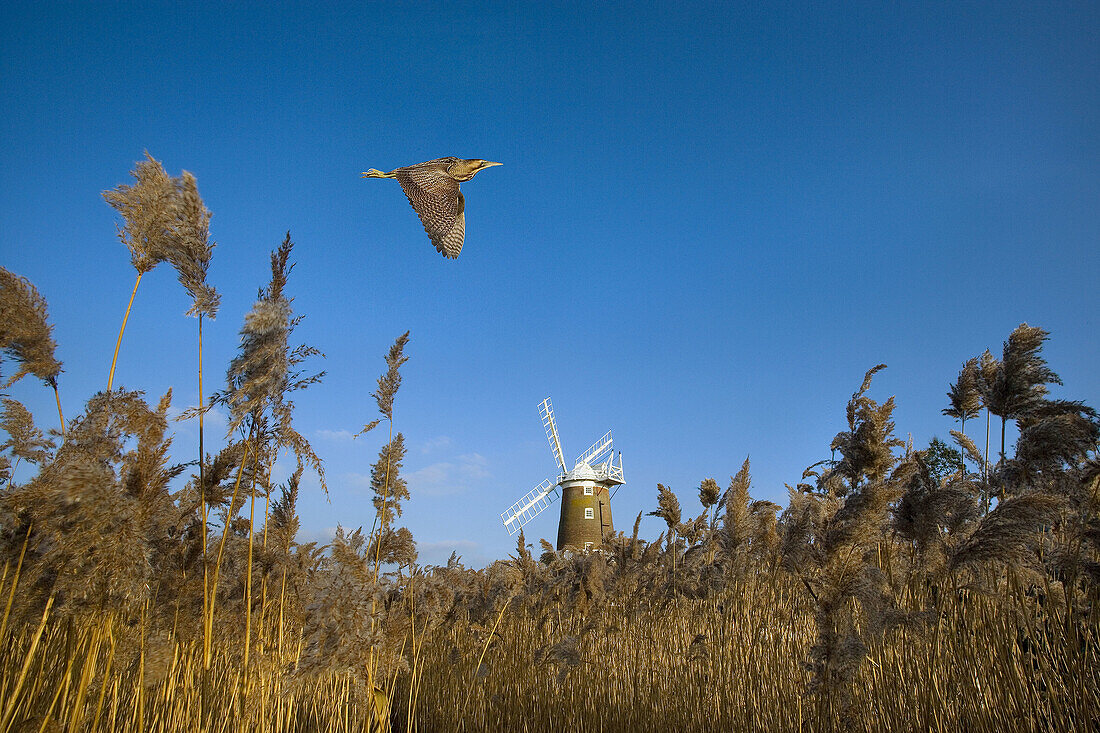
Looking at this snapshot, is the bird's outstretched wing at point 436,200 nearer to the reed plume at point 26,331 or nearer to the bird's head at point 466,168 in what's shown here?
the bird's head at point 466,168

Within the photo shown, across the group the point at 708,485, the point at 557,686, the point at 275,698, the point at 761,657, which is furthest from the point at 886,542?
the point at 275,698

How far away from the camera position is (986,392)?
3602 millimetres

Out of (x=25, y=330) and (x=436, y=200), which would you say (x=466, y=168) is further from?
(x=25, y=330)

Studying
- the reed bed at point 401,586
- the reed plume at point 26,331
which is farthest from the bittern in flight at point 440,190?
the reed plume at point 26,331

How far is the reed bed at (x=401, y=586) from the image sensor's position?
1.98 m

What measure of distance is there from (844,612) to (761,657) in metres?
1.03

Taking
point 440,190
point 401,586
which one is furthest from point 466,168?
point 401,586

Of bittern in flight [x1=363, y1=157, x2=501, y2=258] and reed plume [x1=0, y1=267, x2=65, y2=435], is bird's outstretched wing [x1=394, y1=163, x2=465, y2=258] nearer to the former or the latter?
bittern in flight [x1=363, y1=157, x2=501, y2=258]

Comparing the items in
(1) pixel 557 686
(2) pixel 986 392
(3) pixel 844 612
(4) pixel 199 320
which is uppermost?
(2) pixel 986 392

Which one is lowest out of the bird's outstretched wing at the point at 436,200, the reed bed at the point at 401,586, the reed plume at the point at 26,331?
the reed bed at the point at 401,586

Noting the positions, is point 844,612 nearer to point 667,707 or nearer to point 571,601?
point 667,707

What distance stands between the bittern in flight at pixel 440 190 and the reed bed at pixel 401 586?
145 inches

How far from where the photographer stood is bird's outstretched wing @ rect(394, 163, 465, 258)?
21.2 feet

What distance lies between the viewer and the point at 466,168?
6.69 m
